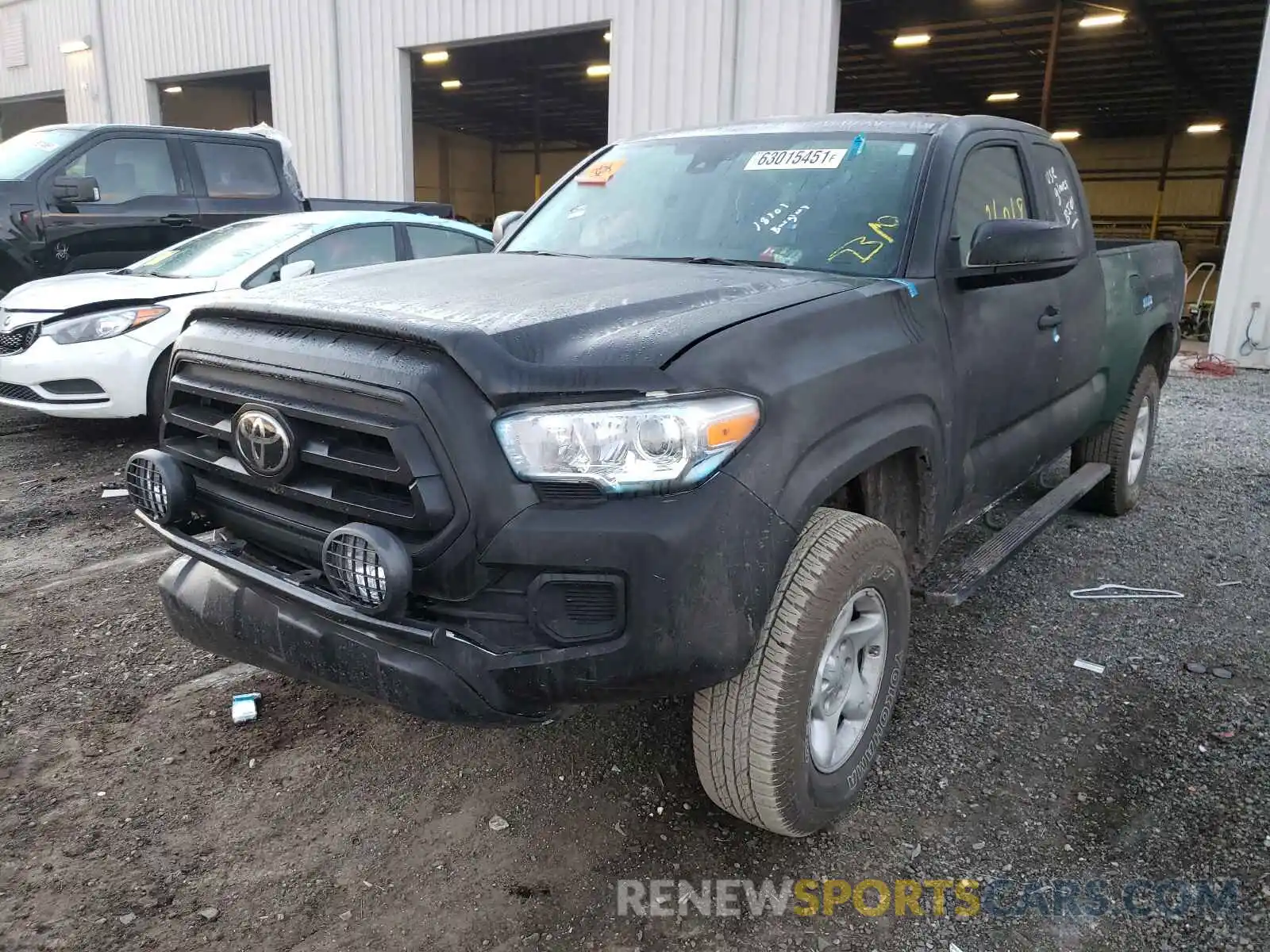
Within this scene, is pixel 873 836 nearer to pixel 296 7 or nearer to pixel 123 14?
pixel 296 7

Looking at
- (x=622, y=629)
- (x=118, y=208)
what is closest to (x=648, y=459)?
(x=622, y=629)

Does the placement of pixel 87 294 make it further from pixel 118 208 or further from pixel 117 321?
pixel 118 208

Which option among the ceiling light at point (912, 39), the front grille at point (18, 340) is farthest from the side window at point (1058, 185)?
the ceiling light at point (912, 39)

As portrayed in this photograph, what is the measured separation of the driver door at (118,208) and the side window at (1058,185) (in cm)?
708

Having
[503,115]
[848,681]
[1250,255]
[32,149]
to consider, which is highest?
[503,115]

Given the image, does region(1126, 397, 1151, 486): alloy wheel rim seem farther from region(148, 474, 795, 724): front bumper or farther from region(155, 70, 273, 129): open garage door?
region(155, 70, 273, 129): open garage door

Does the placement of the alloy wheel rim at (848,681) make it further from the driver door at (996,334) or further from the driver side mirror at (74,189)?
the driver side mirror at (74,189)

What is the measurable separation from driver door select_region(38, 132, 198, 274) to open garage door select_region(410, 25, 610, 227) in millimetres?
6246

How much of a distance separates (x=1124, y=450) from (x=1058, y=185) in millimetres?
1585

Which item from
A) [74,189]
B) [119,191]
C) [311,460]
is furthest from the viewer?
[119,191]

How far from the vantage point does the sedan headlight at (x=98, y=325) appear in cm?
576

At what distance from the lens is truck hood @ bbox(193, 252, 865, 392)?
2018 mm

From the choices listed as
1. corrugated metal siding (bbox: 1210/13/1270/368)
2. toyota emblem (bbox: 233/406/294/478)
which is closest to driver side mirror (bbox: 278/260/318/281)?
toyota emblem (bbox: 233/406/294/478)

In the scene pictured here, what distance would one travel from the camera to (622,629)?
1.93m
